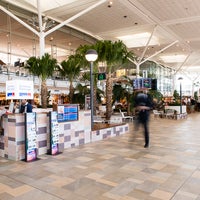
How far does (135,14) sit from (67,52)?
7702mm

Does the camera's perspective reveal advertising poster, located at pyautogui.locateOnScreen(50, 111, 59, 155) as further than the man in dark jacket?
No

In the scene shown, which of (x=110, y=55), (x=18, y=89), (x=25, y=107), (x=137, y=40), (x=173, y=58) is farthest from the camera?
(x=173, y=58)

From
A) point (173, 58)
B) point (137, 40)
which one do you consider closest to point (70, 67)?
point (137, 40)

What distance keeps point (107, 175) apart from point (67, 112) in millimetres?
2556

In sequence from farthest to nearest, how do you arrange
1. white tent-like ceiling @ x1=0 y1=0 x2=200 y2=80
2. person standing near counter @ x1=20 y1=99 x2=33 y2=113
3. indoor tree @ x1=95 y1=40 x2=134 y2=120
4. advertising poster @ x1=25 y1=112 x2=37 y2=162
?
white tent-like ceiling @ x1=0 y1=0 x2=200 y2=80
indoor tree @ x1=95 y1=40 x2=134 y2=120
person standing near counter @ x1=20 y1=99 x2=33 y2=113
advertising poster @ x1=25 y1=112 x2=37 y2=162

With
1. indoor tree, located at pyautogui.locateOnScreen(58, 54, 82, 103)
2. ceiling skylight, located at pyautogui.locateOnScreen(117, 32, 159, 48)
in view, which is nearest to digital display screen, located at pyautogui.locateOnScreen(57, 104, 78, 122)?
indoor tree, located at pyautogui.locateOnScreen(58, 54, 82, 103)

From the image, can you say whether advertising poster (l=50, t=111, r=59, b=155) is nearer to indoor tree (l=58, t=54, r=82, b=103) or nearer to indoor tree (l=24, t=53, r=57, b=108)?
indoor tree (l=24, t=53, r=57, b=108)

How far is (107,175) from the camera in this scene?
3.79 m

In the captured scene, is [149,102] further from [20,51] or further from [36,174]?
[20,51]

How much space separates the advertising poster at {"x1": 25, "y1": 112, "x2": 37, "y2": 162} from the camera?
472 centimetres

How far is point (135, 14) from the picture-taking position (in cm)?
1346

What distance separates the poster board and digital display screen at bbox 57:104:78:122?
0.42 m

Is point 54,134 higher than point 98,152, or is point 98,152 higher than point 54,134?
point 54,134

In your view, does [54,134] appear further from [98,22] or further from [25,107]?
[98,22]
